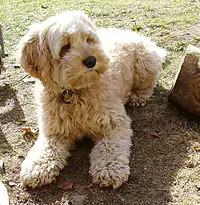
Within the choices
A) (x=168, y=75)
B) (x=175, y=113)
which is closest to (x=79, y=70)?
(x=175, y=113)

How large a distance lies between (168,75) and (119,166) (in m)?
2.21

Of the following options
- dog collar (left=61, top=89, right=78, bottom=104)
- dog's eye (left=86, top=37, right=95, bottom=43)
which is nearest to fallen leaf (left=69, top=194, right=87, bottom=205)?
dog collar (left=61, top=89, right=78, bottom=104)

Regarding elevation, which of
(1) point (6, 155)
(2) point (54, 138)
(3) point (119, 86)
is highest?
(3) point (119, 86)

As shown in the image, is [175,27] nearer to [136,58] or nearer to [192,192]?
[136,58]

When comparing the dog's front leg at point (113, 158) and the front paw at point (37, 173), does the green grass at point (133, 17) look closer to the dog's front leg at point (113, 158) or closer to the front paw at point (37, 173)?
the dog's front leg at point (113, 158)

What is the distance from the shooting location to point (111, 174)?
12.7 feet

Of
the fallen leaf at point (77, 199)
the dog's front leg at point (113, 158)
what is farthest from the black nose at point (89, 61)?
the fallen leaf at point (77, 199)

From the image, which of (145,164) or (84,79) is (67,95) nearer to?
(84,79)

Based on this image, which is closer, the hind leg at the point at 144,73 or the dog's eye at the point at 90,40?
the dog's eye at the point at 90,40

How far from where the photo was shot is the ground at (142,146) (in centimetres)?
386

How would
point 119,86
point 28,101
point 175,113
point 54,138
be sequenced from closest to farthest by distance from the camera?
point 54,138 → point 119,86 → point 175,113 → point 28,101

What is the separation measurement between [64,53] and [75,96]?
0.54 metres

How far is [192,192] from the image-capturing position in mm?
3861

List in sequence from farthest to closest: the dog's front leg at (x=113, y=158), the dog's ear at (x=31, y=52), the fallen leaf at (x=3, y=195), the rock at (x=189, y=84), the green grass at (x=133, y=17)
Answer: the green grass at (x=133, y=17) < the rock at (x=189, y=84) < the dog's ear at (x=31, y=52) < the dog's front leg at (x=113, y=158) < the fallen leaf at (x=3, y=195)
